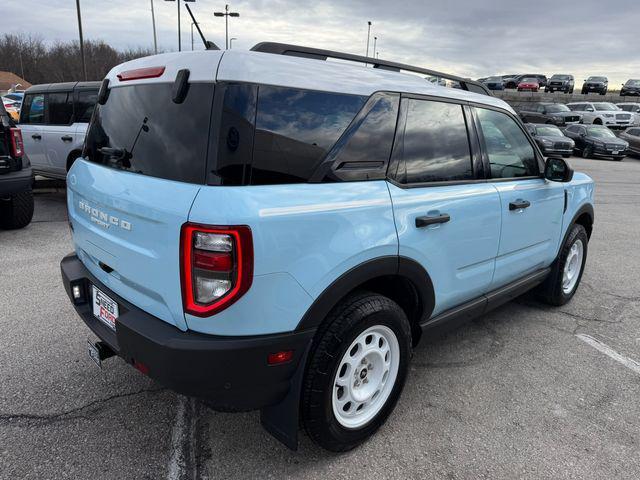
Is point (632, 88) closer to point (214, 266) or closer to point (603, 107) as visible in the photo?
point (603, 107)

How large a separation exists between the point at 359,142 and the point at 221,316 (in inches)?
41.0

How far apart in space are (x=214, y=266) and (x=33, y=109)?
8.16 metres

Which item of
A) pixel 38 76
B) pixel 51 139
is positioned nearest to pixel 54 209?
pixel 51 139

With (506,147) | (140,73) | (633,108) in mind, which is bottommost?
(506,147)

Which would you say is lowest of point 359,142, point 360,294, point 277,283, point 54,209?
point 54,209

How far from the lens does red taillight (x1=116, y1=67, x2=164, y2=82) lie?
222 cm

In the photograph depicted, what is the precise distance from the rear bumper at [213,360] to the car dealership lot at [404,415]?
0.53m

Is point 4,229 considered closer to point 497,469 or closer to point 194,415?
point 194,415

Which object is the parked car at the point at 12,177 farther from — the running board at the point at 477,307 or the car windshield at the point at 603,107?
the car windshield at the point at 603,107

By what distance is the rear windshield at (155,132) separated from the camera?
1.93m

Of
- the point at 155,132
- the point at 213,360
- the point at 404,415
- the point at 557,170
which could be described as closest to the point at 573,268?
the point at 557,170

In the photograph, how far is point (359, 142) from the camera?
2.27 m

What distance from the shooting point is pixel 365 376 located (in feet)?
8.11

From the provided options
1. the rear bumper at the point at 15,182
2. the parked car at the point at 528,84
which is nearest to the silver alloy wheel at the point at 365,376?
the rear bumper at the point at 15,182
